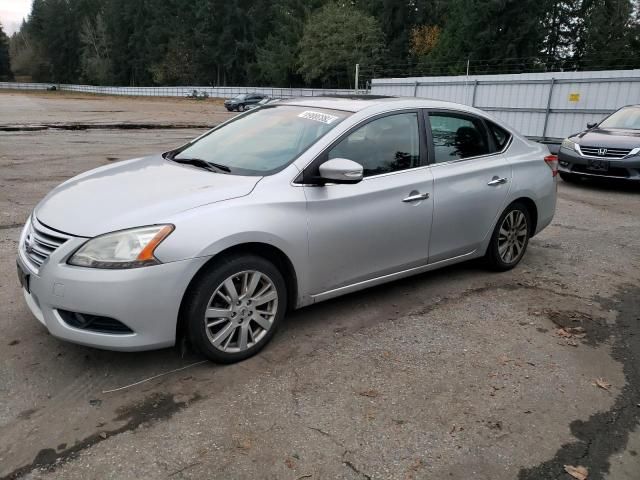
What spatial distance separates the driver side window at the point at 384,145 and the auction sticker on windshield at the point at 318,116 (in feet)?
0.69

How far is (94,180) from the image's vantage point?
3787 mm

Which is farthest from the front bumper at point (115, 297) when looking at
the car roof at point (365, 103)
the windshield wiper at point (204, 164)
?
the car roof at point (365, 103)

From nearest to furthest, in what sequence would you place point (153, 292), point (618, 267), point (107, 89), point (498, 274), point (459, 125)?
point (153, 292) → point (459, 125) → point (498, 274) → point (618, 267) → point (107, 89)

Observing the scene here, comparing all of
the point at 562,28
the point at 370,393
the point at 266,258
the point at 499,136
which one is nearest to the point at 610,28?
the point at 562,28

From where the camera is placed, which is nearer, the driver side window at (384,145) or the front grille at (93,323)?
the front grille at (93,323)

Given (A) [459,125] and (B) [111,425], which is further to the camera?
(A) [459,125]

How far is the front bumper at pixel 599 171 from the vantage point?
933 cm

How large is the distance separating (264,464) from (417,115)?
297 centimetres

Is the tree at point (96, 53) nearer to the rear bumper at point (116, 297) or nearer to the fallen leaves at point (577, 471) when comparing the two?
the rear bumper at point (116, 297)

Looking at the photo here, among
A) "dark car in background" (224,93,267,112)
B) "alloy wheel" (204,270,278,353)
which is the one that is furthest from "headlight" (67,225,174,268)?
"dark car in background" (224,93,267,112)

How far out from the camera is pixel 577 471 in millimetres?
2578

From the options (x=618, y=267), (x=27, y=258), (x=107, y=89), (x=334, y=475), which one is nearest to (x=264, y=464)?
(x=334, y=475)

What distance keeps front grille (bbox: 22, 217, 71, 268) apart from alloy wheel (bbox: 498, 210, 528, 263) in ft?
12.2

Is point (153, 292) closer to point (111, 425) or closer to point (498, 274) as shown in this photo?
point (111, 425)
